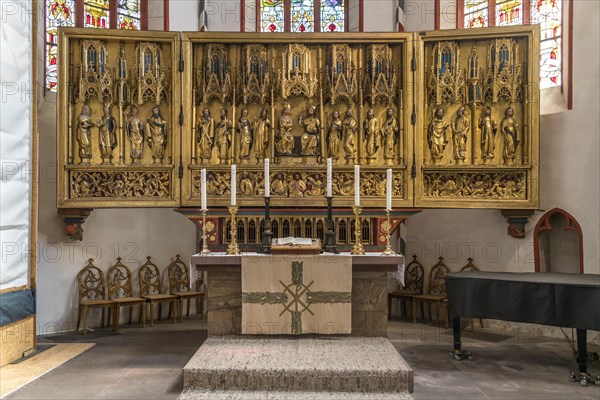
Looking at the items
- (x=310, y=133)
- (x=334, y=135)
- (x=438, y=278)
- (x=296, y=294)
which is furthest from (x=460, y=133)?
(x=438, y=278)

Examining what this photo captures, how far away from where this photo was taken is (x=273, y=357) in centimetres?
604

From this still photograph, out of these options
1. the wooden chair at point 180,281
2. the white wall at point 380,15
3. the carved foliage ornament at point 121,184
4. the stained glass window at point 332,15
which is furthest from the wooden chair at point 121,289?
the white wall at point 380,15

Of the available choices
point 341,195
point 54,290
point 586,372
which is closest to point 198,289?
point 54,290

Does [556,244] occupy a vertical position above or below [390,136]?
below

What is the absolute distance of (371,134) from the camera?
26.5 ft

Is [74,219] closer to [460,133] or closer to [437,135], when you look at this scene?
[437,135]

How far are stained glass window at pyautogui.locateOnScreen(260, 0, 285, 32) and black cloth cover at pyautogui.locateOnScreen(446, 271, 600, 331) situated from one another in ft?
22.2

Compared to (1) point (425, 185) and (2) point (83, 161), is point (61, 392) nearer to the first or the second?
(2) point (83, 161)

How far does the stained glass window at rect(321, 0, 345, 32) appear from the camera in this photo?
11.7m

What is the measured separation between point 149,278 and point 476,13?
7.78 metres

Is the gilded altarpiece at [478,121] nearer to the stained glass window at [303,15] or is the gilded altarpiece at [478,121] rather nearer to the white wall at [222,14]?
the stained glass window at [303,15]

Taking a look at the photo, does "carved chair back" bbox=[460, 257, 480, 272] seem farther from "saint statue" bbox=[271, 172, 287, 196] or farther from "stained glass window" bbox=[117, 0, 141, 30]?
"stained glass window" bbox=[117, 0, 141, 30]

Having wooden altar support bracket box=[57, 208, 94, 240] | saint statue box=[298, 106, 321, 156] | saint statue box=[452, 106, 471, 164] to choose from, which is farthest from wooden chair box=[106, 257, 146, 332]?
saint statue box=[452, 106, 471, 164]

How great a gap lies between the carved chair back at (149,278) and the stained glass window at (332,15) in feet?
19.1
